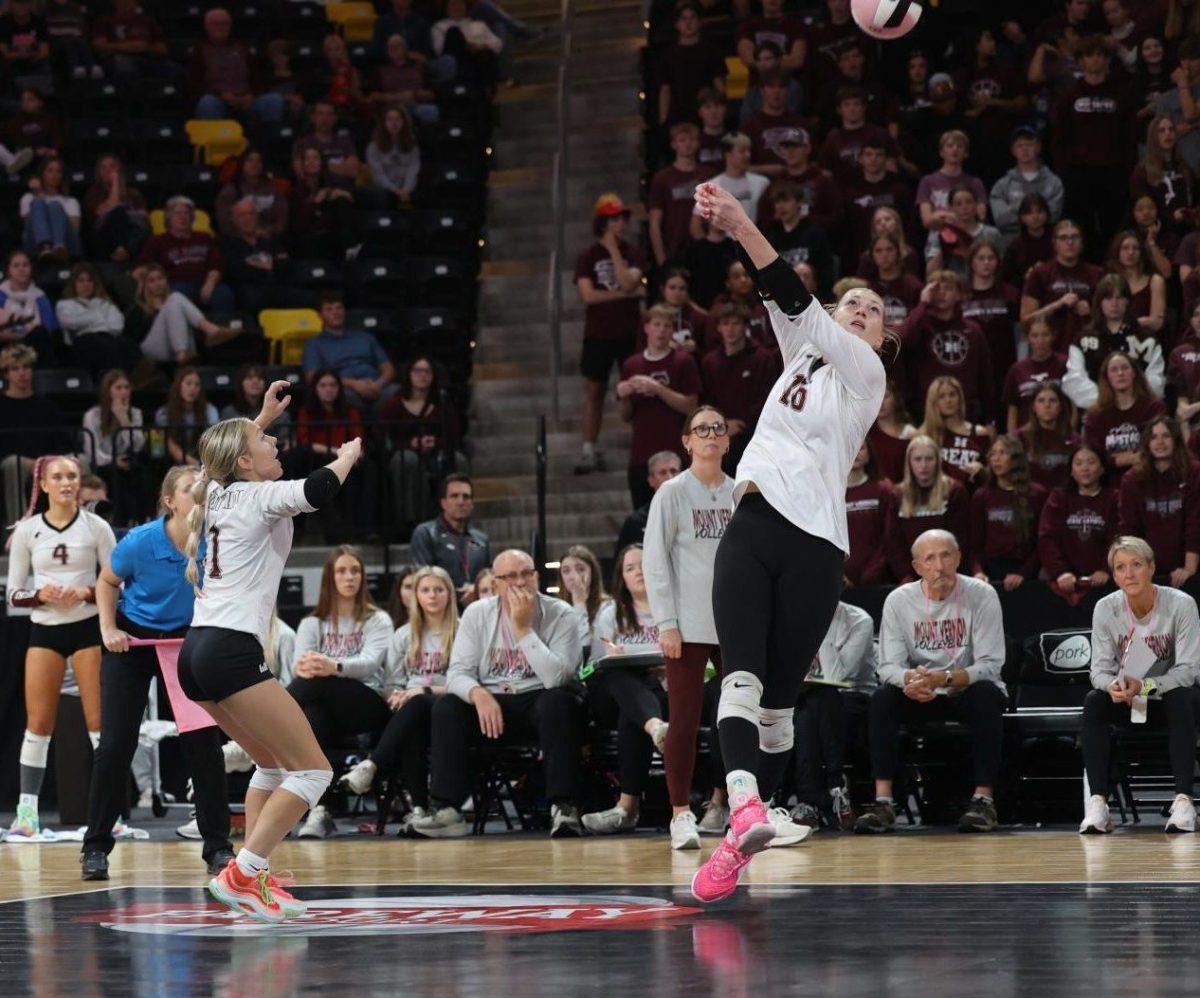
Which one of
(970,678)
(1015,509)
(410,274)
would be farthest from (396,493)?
(970,678)

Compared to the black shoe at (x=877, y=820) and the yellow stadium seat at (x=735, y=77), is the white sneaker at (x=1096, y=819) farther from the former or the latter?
the yellow stadium seat at (x=735, y=77)

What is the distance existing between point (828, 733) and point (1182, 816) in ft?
5.31

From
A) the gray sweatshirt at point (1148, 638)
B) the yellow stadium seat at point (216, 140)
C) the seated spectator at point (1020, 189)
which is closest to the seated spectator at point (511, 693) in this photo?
the gray sweatshirt at point (1148, 638)

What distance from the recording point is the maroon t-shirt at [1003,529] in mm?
10516

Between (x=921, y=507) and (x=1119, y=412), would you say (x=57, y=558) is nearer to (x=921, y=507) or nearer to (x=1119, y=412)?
(x=921, y=507)

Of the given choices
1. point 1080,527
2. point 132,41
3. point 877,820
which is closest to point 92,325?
point 132,41

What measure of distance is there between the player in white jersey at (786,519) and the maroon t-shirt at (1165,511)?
451 cm

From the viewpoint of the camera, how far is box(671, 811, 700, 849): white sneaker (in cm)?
797

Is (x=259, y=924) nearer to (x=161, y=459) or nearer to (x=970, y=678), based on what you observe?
(x=970, y=678)

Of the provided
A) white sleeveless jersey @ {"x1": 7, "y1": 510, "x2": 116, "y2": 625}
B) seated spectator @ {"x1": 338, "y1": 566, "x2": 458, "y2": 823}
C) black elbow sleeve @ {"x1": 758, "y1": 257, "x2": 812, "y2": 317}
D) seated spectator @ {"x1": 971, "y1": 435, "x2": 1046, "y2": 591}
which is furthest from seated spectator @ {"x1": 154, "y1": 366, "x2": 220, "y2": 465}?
black elbow sleeve @ {"x1": 758, "y1": 257, "x2": 812, "y2": 317}

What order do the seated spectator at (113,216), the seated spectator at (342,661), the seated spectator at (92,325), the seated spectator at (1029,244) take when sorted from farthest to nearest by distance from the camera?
1. the seated spectator at (113,216)
2. the seated spectator at (92,325)
3. the seated spectator at (1029,244)
4. the seated spectator at (342,661)

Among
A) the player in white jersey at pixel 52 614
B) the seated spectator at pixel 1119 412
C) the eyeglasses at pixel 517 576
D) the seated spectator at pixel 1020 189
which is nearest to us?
the eyeglasses at pixel 517 576

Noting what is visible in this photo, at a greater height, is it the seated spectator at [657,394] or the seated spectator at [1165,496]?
the seated spectator at [657,394]

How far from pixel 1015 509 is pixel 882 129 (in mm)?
4218
